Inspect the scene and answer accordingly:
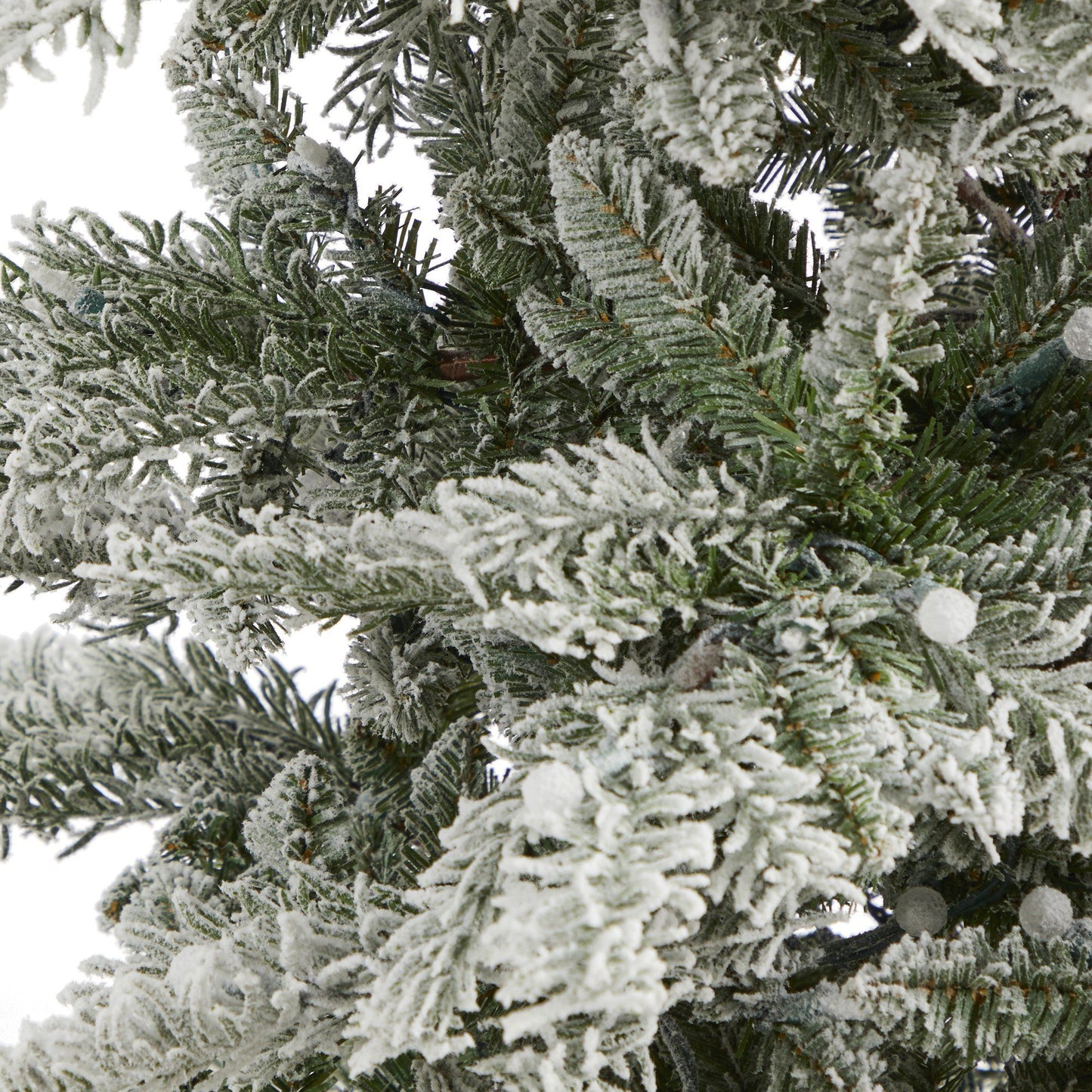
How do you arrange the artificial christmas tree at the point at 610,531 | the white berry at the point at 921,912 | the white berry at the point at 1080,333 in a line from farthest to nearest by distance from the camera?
the white berry at the point at 921,912 < the white berry at the point at 1080,333 < the artificial christmas tree at the point at 610,531

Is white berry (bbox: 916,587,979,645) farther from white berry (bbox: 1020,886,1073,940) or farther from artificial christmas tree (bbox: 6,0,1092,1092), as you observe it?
white berry (bbox: 1020,886,1073,940)

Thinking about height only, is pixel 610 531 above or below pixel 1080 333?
below

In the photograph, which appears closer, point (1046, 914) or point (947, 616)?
point (947, 616)

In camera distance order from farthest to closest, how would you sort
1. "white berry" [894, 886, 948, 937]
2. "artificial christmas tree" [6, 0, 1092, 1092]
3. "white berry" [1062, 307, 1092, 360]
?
1. "white berry" [894, 886, 948, 937]
2. "white berry" [1062, 307, 1092, 360]
3. "artificial christmas tree" [6, 0, 1092, 1092]

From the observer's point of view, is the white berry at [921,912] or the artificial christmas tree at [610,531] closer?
the artificial christmas tree at [610,531]

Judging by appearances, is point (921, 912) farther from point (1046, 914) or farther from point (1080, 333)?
point (1080, 333)

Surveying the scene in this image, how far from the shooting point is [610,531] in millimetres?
405

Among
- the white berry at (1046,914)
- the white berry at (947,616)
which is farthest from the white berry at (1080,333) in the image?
the white berry at (1046,914)

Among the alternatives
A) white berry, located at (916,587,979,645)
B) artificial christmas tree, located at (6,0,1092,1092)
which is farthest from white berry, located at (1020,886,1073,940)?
white berry, located at (916,587,979,645)

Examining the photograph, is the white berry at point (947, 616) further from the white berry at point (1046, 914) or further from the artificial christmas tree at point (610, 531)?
the white berry at point (1046, 914)

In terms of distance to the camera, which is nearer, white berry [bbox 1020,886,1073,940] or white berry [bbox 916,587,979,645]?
white berry [bbox 916,587,979,645]

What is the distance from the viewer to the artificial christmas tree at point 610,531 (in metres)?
0.39

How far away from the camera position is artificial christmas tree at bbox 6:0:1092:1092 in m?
0.39

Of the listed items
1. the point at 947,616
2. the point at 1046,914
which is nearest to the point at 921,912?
the point at 1046,914
